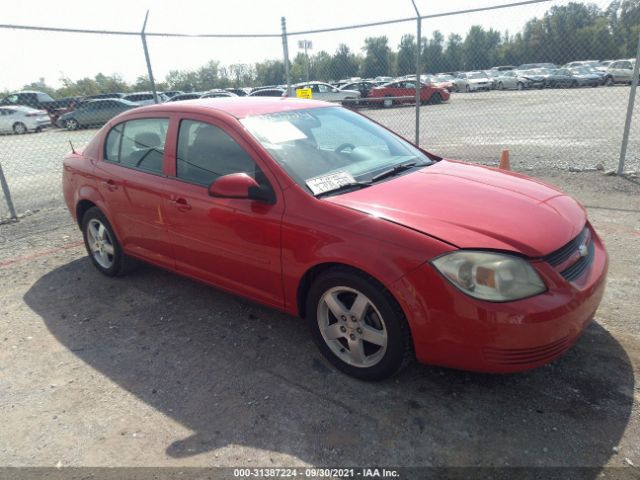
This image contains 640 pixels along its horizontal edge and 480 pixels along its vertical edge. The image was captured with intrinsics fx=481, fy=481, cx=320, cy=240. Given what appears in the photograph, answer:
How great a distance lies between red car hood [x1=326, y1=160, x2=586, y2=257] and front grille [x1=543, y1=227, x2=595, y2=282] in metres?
0.04

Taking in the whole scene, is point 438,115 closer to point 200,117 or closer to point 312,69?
point 312,69

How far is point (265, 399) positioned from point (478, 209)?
1.68 meters

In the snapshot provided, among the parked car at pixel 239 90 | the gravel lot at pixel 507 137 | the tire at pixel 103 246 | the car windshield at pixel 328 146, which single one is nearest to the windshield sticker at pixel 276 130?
the car windshield at pixel 328 146

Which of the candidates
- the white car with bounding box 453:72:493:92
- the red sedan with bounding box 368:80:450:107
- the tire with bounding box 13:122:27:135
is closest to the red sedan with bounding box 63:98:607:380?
the red sedan with bounding box 368:80:450:107

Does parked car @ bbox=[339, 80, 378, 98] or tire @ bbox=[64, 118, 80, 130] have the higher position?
parked car @ bbox=[339, 80, 378, 98]

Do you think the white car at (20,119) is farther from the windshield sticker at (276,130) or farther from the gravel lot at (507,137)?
the windshield sticker at (276,130)

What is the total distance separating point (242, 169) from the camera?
3264 millimetres

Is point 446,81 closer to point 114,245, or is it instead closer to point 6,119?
point 6,119

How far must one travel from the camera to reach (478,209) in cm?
278

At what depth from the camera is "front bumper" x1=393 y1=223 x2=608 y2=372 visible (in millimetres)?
2375

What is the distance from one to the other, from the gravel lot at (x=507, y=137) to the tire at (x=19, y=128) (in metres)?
2.69

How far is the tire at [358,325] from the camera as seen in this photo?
266cm

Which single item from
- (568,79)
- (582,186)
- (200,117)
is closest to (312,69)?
(582,186)

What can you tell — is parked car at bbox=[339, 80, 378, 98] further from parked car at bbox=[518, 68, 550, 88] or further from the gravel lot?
parked car at bbox=[518, 68, 550, 88]
